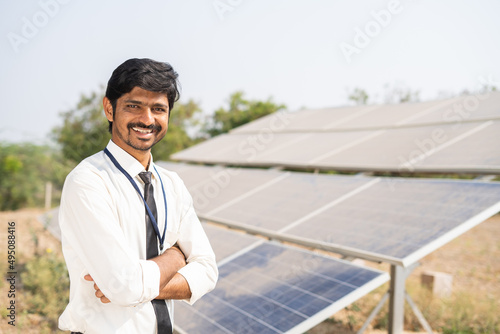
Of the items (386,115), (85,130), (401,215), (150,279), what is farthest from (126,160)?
(85,130)

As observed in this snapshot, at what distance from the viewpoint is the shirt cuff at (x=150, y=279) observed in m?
1.95

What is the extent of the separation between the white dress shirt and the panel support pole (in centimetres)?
290

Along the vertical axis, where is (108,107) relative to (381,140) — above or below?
above

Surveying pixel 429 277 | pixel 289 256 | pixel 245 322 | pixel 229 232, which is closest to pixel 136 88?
pixel 245 322

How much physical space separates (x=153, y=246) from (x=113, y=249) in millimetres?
334

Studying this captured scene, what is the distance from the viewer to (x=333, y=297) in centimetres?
379

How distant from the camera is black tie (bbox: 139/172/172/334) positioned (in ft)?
7.19

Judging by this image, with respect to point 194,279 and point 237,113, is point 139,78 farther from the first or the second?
point 237,113

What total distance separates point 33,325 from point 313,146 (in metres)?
5.65

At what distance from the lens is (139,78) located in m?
2.08

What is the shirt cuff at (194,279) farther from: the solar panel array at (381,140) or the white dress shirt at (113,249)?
the solar panel array at (381,140)

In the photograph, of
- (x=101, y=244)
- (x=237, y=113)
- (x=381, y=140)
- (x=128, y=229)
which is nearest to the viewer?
(x=101, y=244)

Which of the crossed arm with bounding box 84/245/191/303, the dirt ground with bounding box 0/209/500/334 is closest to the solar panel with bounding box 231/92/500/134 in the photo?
the dirt ground with bounding box 0/209/500/334

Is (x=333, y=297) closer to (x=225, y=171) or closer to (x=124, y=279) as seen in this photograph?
(x=124, y=279)
